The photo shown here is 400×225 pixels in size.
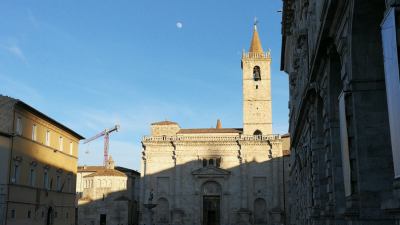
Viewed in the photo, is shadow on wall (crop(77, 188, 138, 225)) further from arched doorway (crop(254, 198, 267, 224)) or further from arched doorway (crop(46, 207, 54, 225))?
arched doorway (crop(46, 207, 54, 225))

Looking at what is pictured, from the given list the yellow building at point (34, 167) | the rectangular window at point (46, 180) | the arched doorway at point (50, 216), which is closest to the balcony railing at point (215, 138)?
the yellow building at point (34, 167)

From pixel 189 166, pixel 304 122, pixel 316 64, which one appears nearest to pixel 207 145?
pixel 189 166

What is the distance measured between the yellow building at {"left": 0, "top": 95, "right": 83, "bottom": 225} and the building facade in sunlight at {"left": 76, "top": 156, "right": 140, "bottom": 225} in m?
21.0

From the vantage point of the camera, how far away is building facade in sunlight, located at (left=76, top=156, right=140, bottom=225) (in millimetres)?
65938

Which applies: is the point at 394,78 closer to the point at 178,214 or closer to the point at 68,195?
the point at 68,195

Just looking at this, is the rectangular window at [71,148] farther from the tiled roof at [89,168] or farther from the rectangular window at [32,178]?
the tiled roof at [89,168]

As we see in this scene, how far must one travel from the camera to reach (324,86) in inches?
612

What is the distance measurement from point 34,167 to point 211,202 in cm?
3025

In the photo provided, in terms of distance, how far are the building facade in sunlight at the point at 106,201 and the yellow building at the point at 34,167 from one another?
825 inches

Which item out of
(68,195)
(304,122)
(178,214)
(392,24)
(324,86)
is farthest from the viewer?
(178,214)

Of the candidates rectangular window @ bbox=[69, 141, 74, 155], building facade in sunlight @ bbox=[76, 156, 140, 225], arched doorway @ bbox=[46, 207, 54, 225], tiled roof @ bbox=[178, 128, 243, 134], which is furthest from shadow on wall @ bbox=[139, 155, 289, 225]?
arched doorway @ bbox=[46, 207, 54, 225]

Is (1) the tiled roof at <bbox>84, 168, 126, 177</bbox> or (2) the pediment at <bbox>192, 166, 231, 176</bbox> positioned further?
(1) the tiled roof at <bbox>84, 168, 126, 177</bbox>

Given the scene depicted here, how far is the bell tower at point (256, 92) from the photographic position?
66.1 m

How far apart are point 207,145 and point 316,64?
4788 cm
